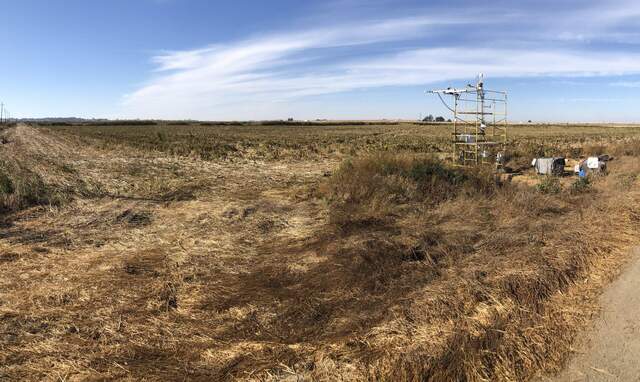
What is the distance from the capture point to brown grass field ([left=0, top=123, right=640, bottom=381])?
3670mm

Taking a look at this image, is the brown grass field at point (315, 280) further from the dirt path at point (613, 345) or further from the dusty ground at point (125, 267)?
the dirt path at point (613, 345)

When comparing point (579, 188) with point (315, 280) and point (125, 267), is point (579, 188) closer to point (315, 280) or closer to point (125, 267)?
point (315, 280)

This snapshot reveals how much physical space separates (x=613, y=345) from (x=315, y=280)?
309 centimetres

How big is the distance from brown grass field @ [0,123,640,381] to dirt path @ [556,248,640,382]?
13cm

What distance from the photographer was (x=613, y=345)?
366 cm

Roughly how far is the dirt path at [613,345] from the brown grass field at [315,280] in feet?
0.42

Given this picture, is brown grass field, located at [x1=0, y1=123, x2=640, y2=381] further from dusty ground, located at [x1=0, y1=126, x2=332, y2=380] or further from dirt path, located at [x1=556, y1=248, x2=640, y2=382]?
dirt path, located at [x1=556, y1=248, x2=640, y2=382]

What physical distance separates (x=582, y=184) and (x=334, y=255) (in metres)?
7.48

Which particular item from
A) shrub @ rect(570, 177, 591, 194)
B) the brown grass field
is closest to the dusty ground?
the brown grass field

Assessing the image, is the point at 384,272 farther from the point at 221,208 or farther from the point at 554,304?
the point at 221,208

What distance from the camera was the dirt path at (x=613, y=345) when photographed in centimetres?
331

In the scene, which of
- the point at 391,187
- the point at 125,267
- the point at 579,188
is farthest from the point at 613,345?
the point at 579,188

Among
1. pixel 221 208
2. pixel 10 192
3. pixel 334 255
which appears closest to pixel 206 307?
pixel 334 255

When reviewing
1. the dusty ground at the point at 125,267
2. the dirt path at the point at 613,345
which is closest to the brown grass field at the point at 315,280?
the dusty ground at the point at 125,267
